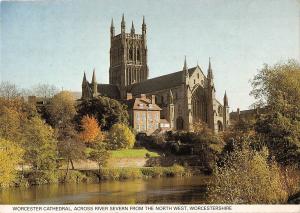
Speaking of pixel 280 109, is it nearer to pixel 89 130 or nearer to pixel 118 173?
pixel 118 173

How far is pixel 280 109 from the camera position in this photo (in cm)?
1421

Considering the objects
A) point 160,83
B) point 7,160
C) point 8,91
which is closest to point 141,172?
point 8,91

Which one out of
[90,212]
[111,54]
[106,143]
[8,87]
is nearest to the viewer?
[90,212]

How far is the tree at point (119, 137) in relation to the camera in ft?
90.9

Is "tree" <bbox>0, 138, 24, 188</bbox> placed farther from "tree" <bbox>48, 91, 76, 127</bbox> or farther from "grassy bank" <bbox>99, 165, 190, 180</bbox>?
"tree" <bbox>48, 91, 76, 127</bbox>

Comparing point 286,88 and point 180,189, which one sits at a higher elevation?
point 286,88

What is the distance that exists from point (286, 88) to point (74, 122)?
1530 cm

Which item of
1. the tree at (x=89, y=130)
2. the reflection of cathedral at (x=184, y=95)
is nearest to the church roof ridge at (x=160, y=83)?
the reflection of cathedral at (x=184, y=95)

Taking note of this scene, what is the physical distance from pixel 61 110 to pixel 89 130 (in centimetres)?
516

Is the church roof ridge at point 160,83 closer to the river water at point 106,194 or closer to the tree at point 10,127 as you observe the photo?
the tree at point 10,127

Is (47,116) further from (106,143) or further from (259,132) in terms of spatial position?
(259,132)

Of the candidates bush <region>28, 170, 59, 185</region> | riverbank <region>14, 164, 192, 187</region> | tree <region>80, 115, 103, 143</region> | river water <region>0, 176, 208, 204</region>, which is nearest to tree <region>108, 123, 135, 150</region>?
tree <region>80, 115, 103, 143</region>

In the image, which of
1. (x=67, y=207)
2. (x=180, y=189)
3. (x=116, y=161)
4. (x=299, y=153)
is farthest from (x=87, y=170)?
(x=67, y=207)

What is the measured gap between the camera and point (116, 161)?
25500 millimetres
